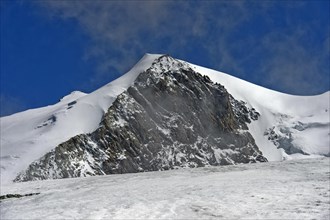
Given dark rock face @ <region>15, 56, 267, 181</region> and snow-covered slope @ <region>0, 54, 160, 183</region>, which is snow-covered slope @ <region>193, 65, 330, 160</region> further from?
snow-covered slope @ <region>0, 54, 160, 183</region>

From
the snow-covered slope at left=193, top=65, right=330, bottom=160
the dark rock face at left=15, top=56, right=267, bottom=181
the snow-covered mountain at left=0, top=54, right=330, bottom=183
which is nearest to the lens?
the snow-covered mountain at left=0, top=54, right=330, bottom=183

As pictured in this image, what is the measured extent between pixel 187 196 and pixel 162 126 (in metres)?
115

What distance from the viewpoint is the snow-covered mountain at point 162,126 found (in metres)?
106

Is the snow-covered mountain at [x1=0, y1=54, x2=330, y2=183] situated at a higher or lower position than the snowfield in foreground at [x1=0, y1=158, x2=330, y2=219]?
higher

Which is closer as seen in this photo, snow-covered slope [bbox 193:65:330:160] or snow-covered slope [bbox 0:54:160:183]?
snow-covered slope [bbox 0:54:160:183]

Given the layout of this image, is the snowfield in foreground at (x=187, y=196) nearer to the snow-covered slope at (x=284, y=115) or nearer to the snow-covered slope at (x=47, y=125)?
the snow-covered slope at (x=47, y=125)

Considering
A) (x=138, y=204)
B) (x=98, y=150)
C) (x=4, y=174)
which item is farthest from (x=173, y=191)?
A: (x=98, y=150)

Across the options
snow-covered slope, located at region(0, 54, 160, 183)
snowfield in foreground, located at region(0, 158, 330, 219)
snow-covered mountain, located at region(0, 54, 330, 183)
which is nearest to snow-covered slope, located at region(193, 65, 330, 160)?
snow-covered mountain, located at region(0, 54, 330, 183)

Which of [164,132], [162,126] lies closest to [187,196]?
[164,132]

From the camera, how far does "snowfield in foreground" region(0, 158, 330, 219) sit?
24.5 metres

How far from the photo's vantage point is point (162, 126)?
468 feet

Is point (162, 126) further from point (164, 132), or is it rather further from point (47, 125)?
point (47, 125)

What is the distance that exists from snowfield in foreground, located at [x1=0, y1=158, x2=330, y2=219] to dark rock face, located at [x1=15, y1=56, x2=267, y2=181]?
62615 millimetres

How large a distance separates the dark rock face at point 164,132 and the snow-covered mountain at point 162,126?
242 millimetres
